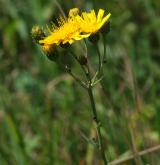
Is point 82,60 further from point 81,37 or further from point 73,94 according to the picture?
point 73,94

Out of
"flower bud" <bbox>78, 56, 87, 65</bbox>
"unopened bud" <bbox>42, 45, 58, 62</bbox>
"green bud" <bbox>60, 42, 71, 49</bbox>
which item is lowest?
"flower bud" <bbox>78, 56, 87, 65</bbox>

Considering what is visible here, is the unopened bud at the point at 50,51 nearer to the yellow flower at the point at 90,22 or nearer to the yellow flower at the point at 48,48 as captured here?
the yellow flower at the point at 48,48

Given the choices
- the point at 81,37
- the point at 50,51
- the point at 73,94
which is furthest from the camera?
the point at 73,94

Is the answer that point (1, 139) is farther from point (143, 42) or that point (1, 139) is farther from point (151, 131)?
point (143, 42)

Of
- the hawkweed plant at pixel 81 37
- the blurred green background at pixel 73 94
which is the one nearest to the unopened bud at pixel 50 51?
the hawkweed plant at pixel 81 37

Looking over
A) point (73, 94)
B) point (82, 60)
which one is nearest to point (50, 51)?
point (82, 60)

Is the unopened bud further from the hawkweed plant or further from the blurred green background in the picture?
the blurred green background

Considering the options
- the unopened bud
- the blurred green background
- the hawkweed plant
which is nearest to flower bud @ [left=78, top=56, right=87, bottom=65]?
the hawkweed plant

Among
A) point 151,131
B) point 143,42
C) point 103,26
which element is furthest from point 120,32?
point 103,26
